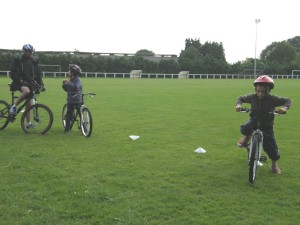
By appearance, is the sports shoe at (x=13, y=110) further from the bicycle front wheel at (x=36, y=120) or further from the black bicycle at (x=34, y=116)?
the bicycle front wheel at (x=36, y=120)

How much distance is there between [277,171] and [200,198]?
1.92m

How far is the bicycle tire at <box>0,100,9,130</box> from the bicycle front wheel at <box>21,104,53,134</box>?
0.53 m

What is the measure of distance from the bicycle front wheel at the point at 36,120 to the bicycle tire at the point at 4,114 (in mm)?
532

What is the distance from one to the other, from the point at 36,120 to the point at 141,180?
4687 millimetres

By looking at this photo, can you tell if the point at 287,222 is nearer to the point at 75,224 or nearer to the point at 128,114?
the point at 75,224

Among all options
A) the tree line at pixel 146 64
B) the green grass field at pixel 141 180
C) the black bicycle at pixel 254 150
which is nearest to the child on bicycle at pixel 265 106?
the black bicycle at pixel 254 150

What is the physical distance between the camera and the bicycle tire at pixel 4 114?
10.1m

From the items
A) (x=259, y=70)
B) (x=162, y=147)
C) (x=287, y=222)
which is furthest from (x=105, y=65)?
(x=287, y=222)

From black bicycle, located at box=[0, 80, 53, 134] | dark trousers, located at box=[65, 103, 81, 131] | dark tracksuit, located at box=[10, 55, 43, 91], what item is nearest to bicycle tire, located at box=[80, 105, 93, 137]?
dark trousers, located at box=[65, 103, 81, 131]

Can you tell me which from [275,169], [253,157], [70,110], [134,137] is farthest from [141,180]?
[70,110]

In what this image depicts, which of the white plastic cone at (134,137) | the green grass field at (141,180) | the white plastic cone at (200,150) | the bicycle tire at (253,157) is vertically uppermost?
the bicycle tire at (253,157)

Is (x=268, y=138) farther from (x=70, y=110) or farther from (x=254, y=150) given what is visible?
(x=70, y=110)

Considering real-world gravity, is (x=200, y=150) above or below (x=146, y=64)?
below

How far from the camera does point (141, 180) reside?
19.8ft
